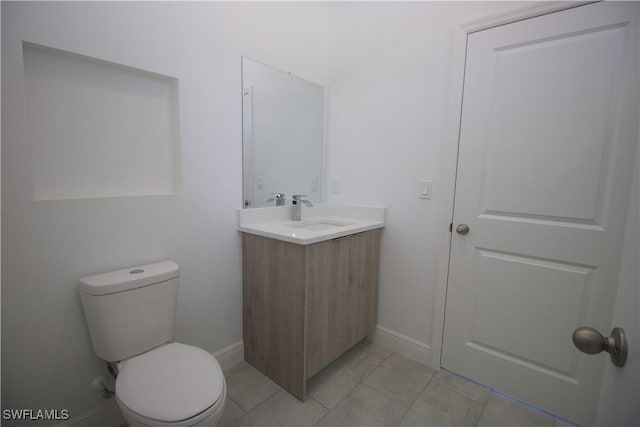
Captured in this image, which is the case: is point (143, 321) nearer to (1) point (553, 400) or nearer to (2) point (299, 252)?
(2) point (299, 252)

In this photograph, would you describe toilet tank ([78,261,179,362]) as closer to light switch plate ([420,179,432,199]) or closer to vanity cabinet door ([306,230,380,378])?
vanity cabinet door ([306,230,380,378])

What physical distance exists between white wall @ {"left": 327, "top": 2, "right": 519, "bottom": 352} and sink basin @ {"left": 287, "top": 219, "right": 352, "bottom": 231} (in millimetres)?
241

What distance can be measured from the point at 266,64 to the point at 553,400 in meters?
2.50

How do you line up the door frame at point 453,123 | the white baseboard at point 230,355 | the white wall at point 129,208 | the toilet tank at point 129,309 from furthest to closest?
1. the white baseboard at point 230,355
2. the door frame at point 453,123
3. the toilet tank at point 129,309
4. the white wall at point 129,208

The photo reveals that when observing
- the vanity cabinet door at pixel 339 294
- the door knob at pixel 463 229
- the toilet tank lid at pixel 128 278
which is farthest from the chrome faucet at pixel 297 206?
the door knob at pixel 463 229

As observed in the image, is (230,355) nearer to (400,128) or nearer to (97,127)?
(97,127)

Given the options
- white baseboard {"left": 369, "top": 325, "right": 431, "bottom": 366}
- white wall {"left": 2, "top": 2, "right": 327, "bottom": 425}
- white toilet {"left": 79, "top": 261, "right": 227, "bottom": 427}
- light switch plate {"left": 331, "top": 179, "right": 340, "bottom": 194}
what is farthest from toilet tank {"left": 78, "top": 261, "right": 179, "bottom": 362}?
white baseboard {"left": 369, "top": 325, "right": 431, "bottom": 366}

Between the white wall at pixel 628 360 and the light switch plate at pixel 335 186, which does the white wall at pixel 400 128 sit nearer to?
the light switch plate at pixel 335 186

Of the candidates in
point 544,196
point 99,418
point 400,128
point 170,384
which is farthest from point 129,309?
point 544,196

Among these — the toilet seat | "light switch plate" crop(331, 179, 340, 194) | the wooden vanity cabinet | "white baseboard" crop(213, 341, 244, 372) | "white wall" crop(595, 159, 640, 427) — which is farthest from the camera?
"light switch plate" crop(331, 179, 340, 194)

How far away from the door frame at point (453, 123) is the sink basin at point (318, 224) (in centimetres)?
64

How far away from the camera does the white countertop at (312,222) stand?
1513 millimetres

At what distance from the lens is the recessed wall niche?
1.13 m

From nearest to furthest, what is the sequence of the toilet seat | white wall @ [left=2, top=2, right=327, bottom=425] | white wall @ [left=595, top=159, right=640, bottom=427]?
white wall @ [left=595, top=159, right=640, bottom=427] → the toilet seat → white wall @ [left=2, top=2, right=327, bottom=425]
